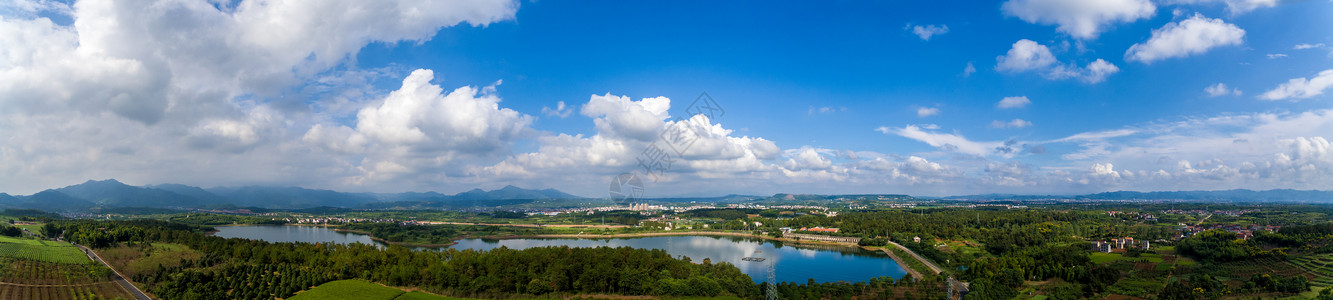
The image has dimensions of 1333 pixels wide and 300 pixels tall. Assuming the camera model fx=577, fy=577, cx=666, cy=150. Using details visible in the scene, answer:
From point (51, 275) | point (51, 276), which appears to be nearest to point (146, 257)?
point (51, 275)

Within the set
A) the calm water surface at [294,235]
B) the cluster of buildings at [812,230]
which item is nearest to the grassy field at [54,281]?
the calm water surface at [294,235]

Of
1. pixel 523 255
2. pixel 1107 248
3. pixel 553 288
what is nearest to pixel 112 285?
pixel 523 255

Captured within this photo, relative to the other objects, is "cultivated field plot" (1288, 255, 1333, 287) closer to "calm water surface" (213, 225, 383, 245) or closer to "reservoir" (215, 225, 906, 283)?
"reservoir" (215, 225, 906, 283)

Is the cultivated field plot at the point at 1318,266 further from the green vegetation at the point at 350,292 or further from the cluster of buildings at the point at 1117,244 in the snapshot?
the green vegetation at the point at 350,292

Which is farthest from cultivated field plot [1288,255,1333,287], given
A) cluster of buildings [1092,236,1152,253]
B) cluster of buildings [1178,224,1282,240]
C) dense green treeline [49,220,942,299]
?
dense green treeline [49,220,942,299]

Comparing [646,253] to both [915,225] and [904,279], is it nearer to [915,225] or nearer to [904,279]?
[904,279]
